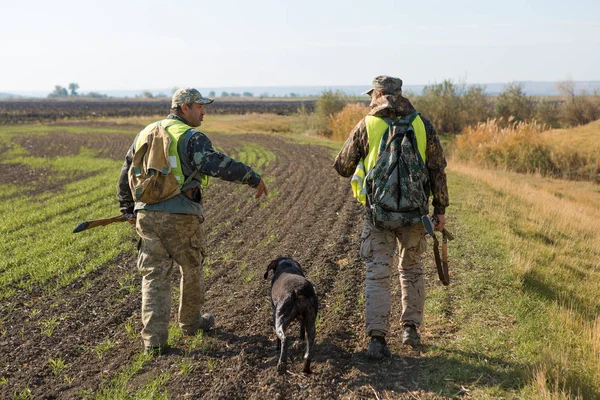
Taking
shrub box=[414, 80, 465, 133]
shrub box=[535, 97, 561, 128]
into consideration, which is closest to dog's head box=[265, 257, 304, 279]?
shrub box=[414, 80, 465, 133]

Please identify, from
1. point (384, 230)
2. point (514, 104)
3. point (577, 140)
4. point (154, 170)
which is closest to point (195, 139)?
point (154, 170)

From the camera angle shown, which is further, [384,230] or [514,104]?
[514,104]

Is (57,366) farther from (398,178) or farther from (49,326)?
(398,178)

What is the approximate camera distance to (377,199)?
443cm

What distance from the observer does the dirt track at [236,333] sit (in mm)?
4152

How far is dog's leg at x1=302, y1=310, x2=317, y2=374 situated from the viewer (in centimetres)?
425

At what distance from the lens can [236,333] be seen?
5164 millimetres

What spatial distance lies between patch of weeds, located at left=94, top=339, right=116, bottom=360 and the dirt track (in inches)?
2.1

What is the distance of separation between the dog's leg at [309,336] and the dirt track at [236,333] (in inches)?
3.6

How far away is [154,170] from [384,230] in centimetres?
200

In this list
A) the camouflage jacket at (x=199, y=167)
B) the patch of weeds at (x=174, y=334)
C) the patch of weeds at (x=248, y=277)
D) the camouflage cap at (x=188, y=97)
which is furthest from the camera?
the patch of weeds at (x=248, y=277)

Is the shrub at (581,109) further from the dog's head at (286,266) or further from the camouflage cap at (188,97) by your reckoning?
the camouflage cap at (188,97)

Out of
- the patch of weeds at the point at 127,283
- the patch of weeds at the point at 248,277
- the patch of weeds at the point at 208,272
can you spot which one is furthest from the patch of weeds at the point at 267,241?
the patch of weeds at the point at 127,283

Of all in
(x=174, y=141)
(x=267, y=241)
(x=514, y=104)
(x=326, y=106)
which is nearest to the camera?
(x=174, y=141)
